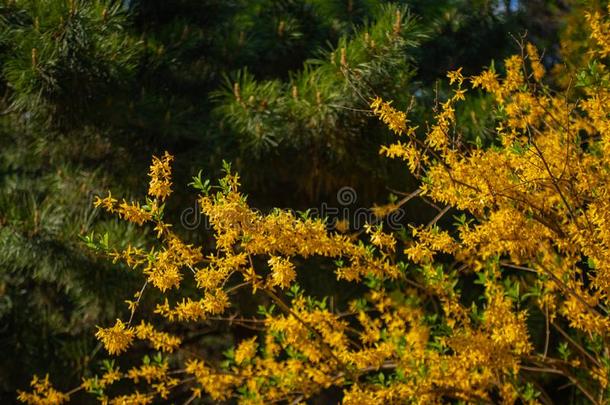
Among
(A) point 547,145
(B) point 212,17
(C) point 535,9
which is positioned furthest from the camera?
(C) point 535,9

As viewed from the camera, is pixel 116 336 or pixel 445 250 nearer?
pixel 116 336

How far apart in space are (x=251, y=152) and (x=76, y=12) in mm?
1116

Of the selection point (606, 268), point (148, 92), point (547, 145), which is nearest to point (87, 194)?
point (148, 92)

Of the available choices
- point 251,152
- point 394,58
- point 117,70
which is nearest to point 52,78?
point 117,70

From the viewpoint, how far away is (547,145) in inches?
116

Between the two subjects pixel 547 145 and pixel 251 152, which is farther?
pixel 251 152

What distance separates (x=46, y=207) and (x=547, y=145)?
2438 millimetres

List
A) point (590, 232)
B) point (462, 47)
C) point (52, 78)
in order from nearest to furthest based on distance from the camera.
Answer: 1. point (590, 232)
2. point (52, 78)
3. point (462, 47)

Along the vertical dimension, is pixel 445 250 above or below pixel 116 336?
above

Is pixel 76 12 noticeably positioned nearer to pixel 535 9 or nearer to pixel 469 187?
pixel 469 187

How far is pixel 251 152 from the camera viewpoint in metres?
4.07

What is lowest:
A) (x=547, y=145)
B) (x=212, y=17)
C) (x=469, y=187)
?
(x=469, y=187)

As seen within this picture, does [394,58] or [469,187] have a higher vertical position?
[394,58]

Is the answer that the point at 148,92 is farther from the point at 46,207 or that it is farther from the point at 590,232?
the point at 590,232
